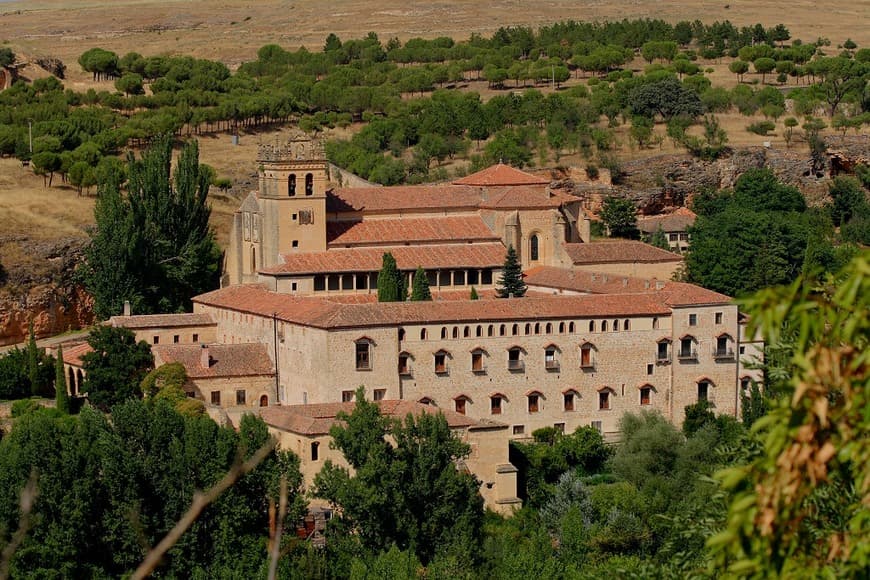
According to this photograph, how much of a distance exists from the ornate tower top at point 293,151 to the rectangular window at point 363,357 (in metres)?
10.0

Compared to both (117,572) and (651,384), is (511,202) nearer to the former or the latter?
(651,384)

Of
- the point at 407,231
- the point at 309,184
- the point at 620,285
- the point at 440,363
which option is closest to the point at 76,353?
the point at 309,184

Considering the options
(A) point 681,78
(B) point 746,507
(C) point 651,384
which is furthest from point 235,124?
(B) point 746,507

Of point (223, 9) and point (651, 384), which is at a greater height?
point (223, 9)

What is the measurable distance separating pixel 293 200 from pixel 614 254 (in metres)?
10.6

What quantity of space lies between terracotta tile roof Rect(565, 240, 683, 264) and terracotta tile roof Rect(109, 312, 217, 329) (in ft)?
39.7

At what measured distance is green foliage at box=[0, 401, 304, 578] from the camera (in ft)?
121

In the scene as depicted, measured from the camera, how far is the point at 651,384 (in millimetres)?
48500

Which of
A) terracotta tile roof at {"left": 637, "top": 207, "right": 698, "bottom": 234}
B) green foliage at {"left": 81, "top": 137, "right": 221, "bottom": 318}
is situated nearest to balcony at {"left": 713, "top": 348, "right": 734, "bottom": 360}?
terracotta tile roof at {"left": 637, "top": 207, "right": 698, "bottom": 234}

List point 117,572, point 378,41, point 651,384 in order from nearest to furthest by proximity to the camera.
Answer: point 117,572 → point 651,384 → point 378,41

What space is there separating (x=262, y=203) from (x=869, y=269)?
45.1m

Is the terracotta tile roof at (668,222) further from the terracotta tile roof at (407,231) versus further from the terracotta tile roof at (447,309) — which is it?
the terracotta tile roof at (447,309)

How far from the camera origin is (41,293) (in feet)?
191

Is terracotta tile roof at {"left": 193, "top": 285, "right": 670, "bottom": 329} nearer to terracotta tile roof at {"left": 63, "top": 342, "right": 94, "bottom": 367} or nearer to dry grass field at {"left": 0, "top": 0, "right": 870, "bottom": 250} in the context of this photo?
terracotta tile roof at {"left": 63, "top": 342, "right": 94, "bottom": 367}
